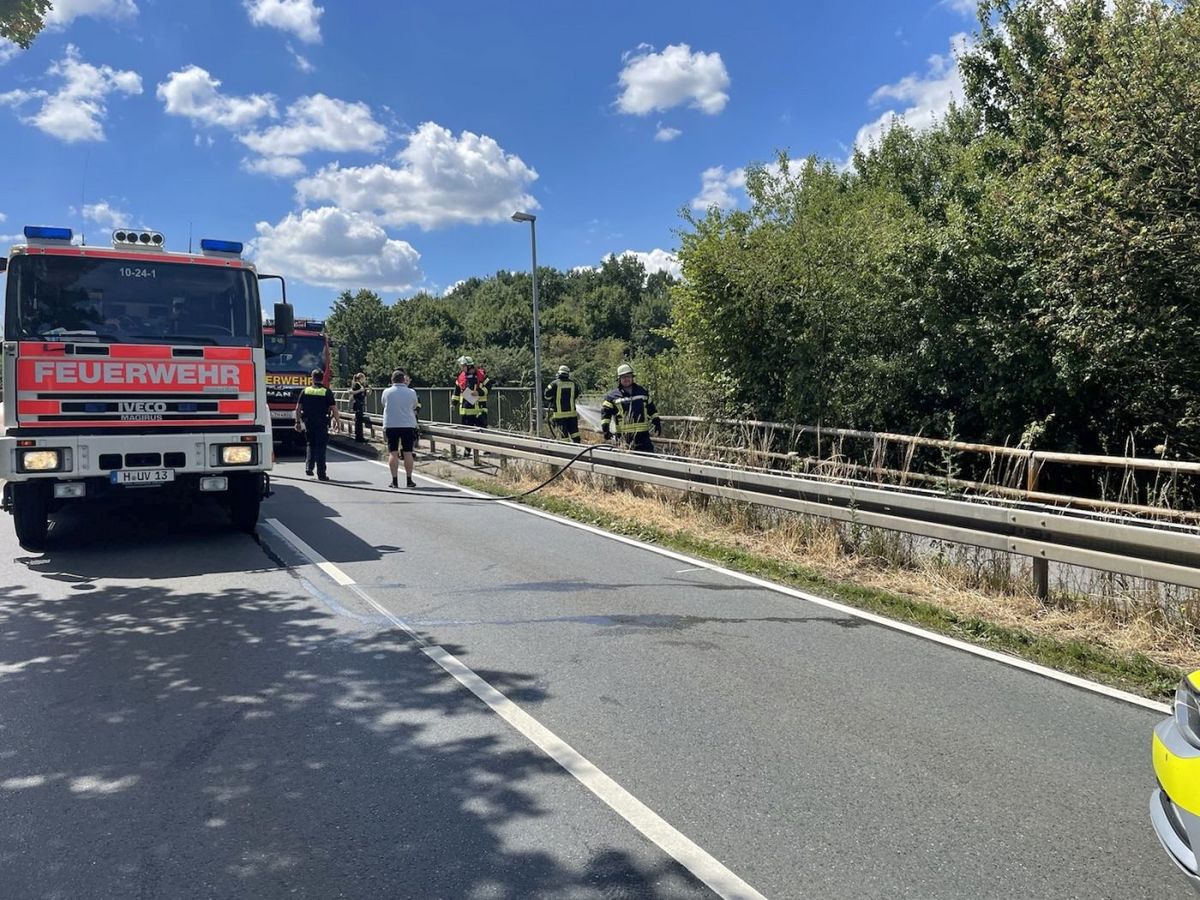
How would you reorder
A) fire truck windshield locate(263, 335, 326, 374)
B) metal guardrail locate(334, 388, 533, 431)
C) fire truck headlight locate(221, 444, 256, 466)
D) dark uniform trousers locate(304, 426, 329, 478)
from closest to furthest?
fire truck headlight locate(221, 444, 256, 466)
dark uniform trousers locate(304, 426, 329, 478)
fire truck windshield locate(263, 335, 326, 374)
metal guardrail locate(334, 388, 533, 431)

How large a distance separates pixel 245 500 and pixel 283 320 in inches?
81.1

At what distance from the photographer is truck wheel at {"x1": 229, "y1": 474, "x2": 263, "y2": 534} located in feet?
28.5

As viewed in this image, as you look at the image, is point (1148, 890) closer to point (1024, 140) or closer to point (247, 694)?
point (247, 694)

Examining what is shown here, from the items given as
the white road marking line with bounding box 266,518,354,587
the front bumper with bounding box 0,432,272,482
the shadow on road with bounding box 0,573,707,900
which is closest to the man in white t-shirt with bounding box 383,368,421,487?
the white road marking line with bounding box 266,518,354,587

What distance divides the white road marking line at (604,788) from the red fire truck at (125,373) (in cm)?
392

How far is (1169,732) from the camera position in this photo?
2.66 metres

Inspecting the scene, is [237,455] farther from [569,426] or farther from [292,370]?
[292,370]

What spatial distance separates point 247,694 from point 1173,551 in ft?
18.1

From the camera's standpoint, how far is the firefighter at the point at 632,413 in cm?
1175

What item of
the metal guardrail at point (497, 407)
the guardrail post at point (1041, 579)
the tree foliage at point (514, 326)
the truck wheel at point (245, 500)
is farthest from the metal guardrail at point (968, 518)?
the tree foliage at point (514, 326)

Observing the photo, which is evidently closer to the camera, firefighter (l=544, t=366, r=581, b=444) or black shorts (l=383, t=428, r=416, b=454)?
black shorts (l=383, t=428, r=416, b=454)

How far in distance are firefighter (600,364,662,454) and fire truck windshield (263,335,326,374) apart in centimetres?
936

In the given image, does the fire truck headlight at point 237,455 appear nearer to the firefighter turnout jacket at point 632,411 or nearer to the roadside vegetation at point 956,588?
the roadside vegetation at point 956,588

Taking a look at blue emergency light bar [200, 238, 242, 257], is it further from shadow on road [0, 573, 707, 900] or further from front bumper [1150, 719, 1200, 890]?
front bumper [1150, 719, 1200, 890]
